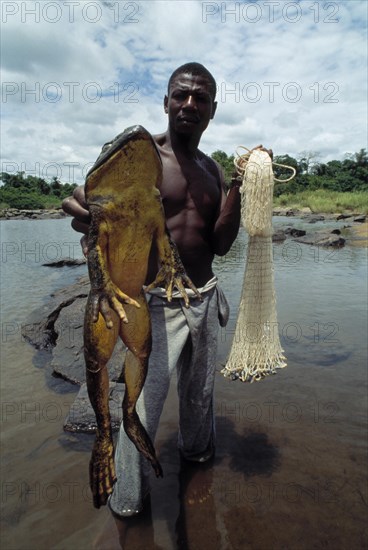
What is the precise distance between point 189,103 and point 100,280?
1.18 m

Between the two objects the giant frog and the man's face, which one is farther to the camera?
the man's face

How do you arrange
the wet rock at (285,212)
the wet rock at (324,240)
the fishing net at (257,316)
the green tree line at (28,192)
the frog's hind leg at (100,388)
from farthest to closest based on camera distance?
the green tree line at (28,192), the wet rock at (285,212), the wet rock at (324,240), the fishing net at (257,316), the frog's hind leg at (100,388)

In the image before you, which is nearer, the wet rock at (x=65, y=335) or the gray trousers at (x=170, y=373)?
the gray trousers at (x=170, y=373)

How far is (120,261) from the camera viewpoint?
1.54 m

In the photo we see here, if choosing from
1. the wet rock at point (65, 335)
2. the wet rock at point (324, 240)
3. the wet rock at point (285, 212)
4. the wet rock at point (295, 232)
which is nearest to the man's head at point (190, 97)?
the wet rock at point (65, 335)

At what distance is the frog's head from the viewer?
53.7 inches

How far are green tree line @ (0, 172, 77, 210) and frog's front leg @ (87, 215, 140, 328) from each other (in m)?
51.9

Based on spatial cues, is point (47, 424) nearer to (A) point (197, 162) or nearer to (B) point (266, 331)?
(B) point (266, 331)

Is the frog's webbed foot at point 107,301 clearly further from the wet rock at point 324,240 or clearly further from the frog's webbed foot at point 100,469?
the wet rock at point 324,240

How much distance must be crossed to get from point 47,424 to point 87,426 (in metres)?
0.46

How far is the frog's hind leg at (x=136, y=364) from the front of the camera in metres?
1.65

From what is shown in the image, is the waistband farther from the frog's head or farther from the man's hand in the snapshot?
the frog's head

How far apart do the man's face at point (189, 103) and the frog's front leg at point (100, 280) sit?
0.97 metres

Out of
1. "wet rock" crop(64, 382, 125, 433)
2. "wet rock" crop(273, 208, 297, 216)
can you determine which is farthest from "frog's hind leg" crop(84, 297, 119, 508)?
"wet rock" crop(273, 208, 297, 216)
